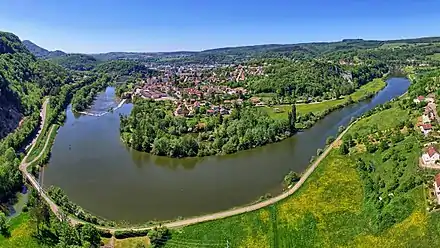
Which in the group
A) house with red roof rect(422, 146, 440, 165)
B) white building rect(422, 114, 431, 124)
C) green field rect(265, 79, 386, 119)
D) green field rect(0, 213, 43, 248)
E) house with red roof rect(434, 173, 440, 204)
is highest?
white building rect(422, 114, 431, 124)

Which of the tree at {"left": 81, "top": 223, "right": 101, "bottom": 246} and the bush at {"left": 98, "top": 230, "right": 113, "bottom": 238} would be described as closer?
the tree at {"left": 81, "top": 223, "right": 101, "bottom": 246}

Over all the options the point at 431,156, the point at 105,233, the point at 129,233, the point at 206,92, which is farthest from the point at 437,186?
the point at 206,92

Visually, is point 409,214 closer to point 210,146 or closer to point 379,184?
point 379,184

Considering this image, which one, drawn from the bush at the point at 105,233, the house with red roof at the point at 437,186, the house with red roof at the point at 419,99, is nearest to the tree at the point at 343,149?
the house with red roof at the point at 437,186

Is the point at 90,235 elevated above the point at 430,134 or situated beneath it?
situated beneath

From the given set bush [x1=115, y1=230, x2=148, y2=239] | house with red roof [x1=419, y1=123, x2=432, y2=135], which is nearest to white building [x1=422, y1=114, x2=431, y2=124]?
house with red roof [x1=419, y1=123, x2=432, y2=135]

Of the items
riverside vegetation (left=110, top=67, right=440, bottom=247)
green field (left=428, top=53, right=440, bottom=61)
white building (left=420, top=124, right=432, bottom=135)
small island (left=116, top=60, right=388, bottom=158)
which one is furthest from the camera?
green field (left=428, top=53, right=440, bottom=61)

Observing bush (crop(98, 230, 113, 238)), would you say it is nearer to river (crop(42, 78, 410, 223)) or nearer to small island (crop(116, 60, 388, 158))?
river (crop(42, 78, 410, 223))

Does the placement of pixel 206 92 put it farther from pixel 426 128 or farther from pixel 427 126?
pixel 426 128
